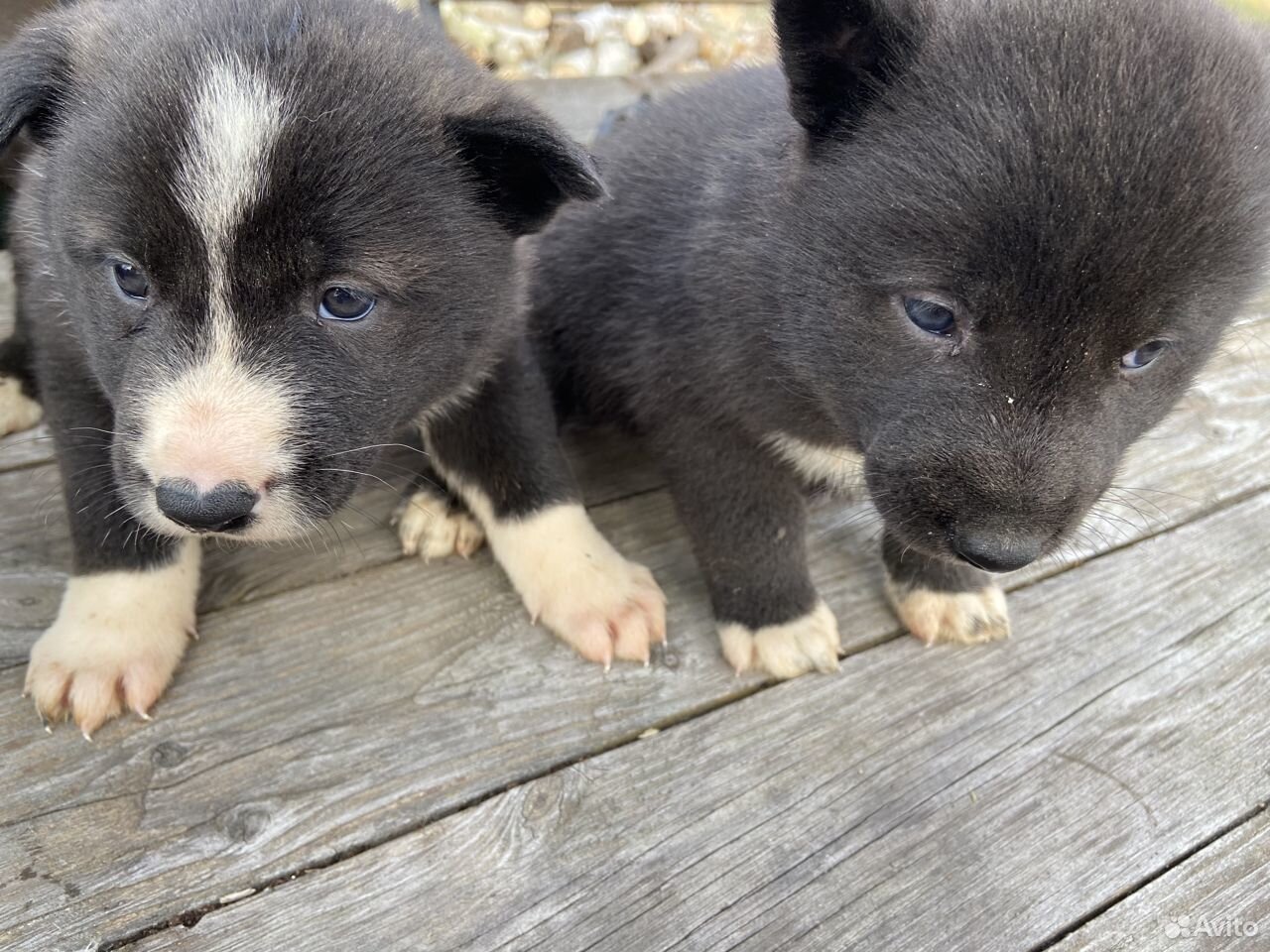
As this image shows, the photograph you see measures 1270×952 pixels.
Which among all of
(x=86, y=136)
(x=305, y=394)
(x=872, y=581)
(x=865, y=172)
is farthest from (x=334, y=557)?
(x=865, y=172)

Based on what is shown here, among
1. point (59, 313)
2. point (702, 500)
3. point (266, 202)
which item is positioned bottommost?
point (702, 500)

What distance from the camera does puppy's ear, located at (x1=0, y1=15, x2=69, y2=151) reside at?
176 centimetres

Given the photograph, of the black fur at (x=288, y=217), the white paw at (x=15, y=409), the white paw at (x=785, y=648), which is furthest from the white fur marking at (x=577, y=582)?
the white paw at (x=15, y=409)

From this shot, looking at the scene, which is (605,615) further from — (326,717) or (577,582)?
(326,717)

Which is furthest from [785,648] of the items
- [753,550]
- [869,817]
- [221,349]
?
[221,349]

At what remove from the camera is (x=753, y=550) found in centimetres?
234

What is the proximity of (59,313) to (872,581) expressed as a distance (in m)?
2.11

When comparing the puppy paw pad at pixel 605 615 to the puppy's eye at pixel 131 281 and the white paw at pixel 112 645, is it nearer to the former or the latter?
the white paw at pixel 112 645

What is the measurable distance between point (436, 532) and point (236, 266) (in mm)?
1009

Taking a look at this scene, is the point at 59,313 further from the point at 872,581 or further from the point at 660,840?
the point at 872,581

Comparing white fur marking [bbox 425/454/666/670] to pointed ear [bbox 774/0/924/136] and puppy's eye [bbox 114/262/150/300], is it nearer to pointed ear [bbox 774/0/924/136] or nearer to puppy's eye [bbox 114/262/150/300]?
puppy's eye [bbox 114/262/150/300]

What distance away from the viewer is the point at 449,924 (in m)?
1.74

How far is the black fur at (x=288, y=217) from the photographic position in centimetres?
171

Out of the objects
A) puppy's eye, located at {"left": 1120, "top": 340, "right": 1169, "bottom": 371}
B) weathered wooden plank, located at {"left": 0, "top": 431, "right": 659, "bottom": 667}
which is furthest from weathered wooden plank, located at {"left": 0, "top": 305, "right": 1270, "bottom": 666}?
puppy's eye, located at {"left": 1120, "top": 340, "right": 1169, "bottom": 371}
